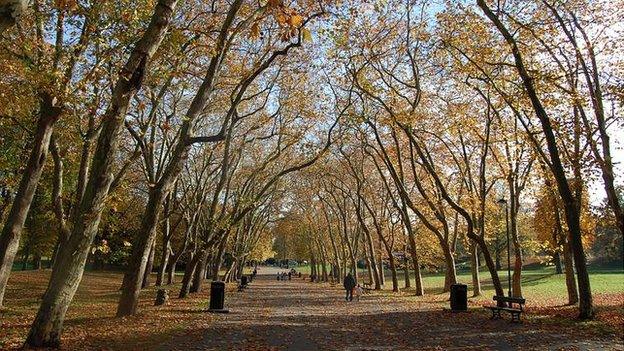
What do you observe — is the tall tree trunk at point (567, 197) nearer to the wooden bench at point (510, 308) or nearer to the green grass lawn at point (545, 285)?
the wooden bench at point (510, 308)

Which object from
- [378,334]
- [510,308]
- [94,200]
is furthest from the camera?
[510,308]

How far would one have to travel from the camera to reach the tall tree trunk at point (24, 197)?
38.6ft

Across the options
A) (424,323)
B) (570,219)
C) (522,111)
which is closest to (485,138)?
(522,111)

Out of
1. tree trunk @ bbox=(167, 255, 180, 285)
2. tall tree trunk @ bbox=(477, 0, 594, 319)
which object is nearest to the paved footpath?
tall tree trunk @ bbox=(477, 0, 594, 319)

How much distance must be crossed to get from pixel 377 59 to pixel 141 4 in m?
11.6

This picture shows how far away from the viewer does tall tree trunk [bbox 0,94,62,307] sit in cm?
1177

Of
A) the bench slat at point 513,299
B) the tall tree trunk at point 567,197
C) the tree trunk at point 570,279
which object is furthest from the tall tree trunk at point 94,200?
the tree trunk at point 570,279

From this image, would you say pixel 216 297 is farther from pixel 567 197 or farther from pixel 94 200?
pixel 567 197

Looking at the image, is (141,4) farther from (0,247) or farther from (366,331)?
(366,331)

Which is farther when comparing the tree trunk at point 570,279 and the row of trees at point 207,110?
the tree trunk at point 570,279

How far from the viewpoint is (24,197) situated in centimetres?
1194

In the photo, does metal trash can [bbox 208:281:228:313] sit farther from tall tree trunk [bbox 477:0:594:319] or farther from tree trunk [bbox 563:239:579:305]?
tree trunk [bbox 563:239:579:305]

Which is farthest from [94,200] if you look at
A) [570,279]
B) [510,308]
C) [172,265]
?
[570,279]

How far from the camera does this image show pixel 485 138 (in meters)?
22.0
